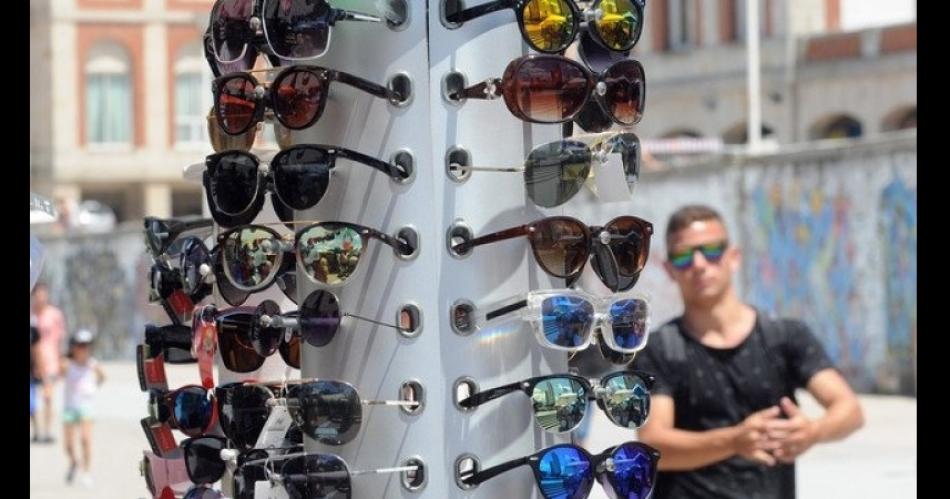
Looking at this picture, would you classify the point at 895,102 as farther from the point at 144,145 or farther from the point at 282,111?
the point at 282,111

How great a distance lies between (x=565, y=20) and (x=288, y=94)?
0.42m

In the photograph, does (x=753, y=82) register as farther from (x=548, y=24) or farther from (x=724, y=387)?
(x=548, y=24)

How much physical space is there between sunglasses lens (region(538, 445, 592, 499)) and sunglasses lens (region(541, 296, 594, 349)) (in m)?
0.16

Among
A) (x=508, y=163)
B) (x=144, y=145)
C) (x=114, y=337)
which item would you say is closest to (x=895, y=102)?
(x=114, y=337)

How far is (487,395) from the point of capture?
9.19 feet

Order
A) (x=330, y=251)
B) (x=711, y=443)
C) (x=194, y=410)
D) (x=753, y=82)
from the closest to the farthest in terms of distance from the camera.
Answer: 1. (x=330, y=251)
2. (x=194, y=410)
3. (x=711, y=443)
4. (x=753, y=82)

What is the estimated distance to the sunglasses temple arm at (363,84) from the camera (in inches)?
109

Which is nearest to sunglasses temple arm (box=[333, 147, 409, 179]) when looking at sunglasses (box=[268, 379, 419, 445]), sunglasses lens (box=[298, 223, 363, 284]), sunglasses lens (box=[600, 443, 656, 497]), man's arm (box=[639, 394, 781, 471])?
sunglasses lens (box=[298, 223, 363, 284])

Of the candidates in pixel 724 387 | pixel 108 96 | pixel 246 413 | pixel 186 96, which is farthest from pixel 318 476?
pixel 108 96

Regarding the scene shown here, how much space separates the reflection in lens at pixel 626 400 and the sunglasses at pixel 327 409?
1.29 feet

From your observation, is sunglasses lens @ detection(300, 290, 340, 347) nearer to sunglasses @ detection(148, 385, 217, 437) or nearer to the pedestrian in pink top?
sunglasses @ detection(148, 385, 217, 437)

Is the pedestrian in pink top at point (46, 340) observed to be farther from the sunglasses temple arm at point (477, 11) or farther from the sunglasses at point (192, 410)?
the sunglasses temple arm at point (477, 11)

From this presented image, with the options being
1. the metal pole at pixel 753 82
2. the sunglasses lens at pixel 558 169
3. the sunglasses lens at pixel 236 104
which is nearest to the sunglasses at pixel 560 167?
the sunglasses lens at pixel 558 169

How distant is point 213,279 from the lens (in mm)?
2930
